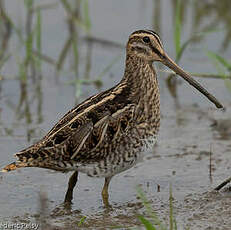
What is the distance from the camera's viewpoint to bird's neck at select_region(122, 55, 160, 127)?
571cm

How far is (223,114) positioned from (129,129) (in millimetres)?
2301

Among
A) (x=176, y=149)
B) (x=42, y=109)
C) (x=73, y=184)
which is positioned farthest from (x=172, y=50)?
(x=73, y=184)

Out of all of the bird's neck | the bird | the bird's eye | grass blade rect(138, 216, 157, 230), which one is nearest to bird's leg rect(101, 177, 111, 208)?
the bird

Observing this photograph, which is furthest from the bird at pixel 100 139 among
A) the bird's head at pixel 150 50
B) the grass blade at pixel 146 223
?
the grass blade at pixel 146 223

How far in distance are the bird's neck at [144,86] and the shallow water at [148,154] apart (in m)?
0.72

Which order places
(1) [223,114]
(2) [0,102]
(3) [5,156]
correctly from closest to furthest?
(3) [5,156] < (1) [223,114] < (2) [0,102]

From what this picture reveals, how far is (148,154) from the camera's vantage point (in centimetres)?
680

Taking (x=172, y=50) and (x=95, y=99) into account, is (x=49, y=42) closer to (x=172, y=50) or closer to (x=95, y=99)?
(x=172, y=50)

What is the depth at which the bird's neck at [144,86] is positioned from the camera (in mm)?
5707

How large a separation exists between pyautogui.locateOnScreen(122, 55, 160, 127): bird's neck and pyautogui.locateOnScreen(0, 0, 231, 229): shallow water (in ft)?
2.35

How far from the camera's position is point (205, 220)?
5.27 m

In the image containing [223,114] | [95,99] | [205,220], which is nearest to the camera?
[205,220]

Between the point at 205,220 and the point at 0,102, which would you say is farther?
the point at 0,102

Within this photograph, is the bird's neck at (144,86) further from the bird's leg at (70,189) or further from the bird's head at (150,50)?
the bird's leg at (70,189)
